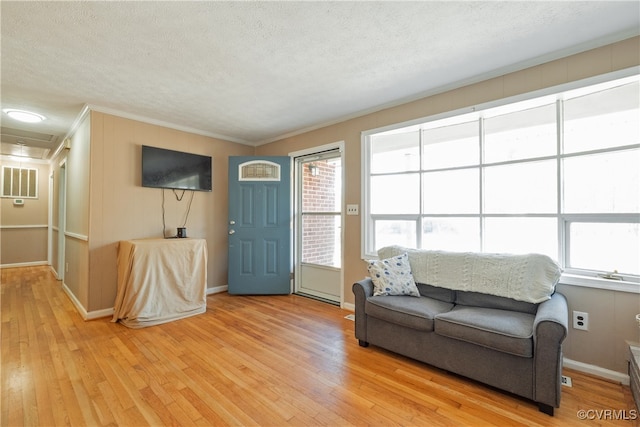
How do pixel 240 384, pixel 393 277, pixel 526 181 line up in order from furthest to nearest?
pixel 393 277 < pixel 526 181 < pixel 240 384

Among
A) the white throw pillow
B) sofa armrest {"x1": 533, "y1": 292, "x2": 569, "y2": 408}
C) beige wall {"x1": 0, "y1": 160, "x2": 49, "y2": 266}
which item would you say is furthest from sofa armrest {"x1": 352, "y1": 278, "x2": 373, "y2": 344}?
beige wall {"x1": 0, "y1": 160, "x2": 49, "y2": 266}

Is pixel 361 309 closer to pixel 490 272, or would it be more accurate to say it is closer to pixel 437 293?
pixel 437 293

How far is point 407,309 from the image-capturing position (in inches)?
91.3

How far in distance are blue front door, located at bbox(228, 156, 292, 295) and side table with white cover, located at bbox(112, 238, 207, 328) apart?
0.73m

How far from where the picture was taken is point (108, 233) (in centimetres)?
341

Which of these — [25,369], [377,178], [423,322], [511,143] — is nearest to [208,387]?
[25,369]

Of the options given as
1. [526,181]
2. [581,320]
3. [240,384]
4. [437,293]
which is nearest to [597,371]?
[581,320]

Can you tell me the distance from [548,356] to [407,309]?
894 millimetres

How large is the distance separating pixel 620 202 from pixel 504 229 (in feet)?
2.52

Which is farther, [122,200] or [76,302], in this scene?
[76,302]

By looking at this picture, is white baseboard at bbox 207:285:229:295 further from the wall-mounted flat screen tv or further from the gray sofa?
the gray sofa

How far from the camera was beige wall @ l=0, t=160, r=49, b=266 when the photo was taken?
607 centimetres

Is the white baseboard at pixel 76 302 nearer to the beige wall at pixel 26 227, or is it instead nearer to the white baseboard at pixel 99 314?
the white baseboard at pixel 99 314

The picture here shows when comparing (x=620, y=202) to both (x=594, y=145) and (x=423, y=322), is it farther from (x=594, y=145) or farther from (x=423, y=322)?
(x=423, y=322)
